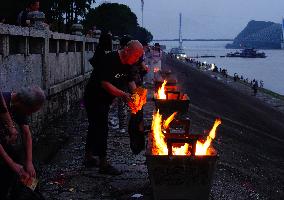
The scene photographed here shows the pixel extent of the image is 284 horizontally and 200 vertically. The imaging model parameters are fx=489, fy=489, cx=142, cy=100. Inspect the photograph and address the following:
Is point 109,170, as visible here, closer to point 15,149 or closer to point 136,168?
point 136,168

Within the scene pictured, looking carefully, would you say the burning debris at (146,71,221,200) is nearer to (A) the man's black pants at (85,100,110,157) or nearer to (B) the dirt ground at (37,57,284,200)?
(B) the dirt ground at (37,57,284,200)

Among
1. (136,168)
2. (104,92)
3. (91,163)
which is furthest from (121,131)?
(104,92)

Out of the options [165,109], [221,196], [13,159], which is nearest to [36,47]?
[165,109]

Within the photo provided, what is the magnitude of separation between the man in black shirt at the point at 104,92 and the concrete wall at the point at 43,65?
1716 millimetres

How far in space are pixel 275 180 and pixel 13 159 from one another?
23.9 ft

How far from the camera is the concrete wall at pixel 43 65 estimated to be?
873cm

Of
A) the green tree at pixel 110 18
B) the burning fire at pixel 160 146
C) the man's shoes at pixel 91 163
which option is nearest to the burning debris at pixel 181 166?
the burning fire at pixel 160 146

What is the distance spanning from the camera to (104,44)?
791 cm

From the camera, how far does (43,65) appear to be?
11.7m

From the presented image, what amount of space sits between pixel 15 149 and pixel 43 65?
7.24 m

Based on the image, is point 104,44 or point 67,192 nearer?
point 67,192

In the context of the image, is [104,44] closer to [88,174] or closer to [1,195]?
[88,174]

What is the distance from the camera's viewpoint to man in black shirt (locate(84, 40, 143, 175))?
7.05 meters

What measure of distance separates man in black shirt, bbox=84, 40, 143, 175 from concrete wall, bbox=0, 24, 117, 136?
1716 millimetres
